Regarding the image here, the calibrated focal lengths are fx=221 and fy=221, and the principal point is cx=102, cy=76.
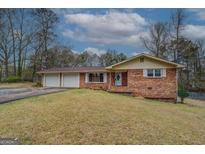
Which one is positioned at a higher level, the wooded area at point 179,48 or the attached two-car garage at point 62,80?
the wooded area at point 179,48

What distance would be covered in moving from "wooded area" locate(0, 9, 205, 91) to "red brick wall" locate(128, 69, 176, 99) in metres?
7.64

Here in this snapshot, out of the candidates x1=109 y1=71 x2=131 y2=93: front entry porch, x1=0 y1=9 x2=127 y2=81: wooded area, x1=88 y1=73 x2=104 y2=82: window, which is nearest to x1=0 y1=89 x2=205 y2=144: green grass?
x1=109 y1=71 x2=131 y2=93: front entry porch

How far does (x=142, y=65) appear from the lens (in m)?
16.7

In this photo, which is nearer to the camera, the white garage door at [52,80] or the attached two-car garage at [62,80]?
the attached two-car garage at [62,80]

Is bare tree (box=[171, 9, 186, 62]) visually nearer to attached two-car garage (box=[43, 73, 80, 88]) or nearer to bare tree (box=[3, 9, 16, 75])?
attached two-car garage (box=[43, 73, 80, 88])

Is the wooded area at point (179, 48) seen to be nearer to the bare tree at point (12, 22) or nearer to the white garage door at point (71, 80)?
the white garage door at point (71, 80)

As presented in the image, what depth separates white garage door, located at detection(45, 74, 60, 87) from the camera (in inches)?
848

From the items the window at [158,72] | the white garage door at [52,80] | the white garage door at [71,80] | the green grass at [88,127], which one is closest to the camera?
the green grass at [88,127]

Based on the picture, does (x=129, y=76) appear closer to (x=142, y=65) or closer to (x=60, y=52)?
(x=142, y=65)

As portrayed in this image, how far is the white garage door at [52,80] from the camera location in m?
21.5

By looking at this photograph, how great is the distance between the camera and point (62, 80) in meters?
21.3

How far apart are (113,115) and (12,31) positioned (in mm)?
21693

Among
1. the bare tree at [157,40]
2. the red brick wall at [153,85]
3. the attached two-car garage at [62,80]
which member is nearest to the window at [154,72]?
the red brick wall at [153,85]
